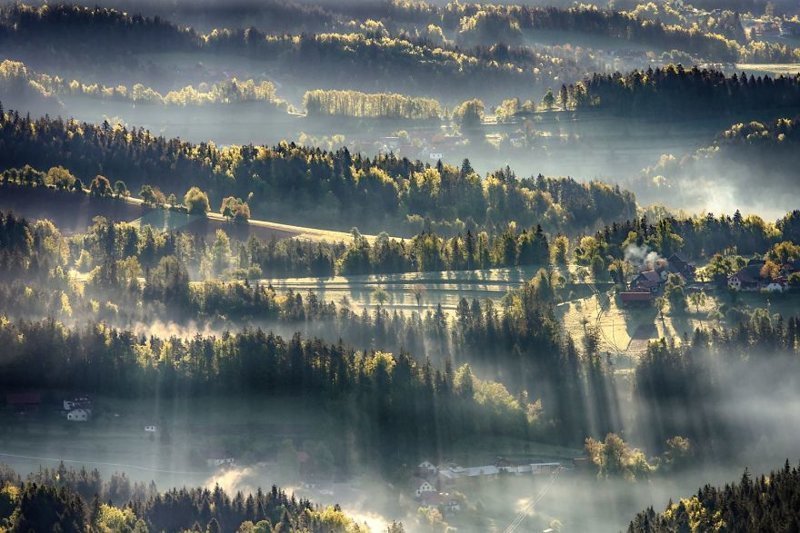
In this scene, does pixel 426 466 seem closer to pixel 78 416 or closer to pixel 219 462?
pixel 219 462

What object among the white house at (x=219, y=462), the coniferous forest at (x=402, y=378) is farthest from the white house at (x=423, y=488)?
the white house at (x=219, y=462)

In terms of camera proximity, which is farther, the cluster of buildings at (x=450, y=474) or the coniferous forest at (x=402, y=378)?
the cluster of buildings at (x=450, y=474)

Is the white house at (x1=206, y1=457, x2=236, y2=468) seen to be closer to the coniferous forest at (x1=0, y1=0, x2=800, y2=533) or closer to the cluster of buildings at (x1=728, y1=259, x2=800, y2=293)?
the coniferous forest at (x1=0, y1=0, x2=800, y2=533)

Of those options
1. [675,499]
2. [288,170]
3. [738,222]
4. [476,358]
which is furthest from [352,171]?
[675,499]

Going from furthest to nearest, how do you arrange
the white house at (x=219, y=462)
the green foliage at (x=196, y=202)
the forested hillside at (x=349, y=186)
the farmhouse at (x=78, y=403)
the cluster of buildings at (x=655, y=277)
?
the green foliage at (x=196, y=202), the forested hillside at (x=349, y=186), the cluster of buildings at (x=655, y=277), the farmhouse at (x=78, y=403), the white house at (x=219, y=462)

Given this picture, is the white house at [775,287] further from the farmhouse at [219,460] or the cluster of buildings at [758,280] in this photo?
the farmhouse at [219,460]

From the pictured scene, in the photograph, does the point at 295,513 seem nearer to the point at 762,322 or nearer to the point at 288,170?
the point at 762,322

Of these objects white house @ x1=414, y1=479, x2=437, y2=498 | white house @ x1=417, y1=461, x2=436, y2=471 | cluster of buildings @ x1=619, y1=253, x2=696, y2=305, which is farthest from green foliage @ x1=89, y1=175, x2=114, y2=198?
white house @ x1=414, y1=479, x2=437, y2=498
